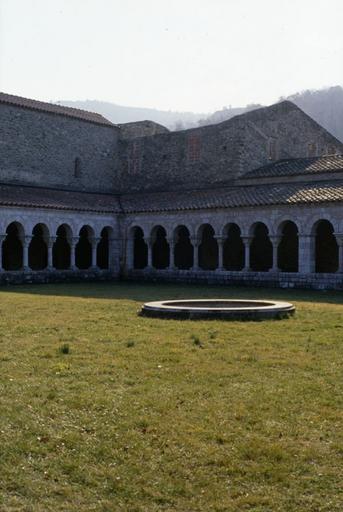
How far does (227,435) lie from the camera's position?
6629mm

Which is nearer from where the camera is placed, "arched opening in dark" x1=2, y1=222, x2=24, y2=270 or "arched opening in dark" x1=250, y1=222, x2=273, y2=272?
"arched opening in dark" x1=250, y1=222, x2=273, y2=272

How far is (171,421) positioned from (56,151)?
2984 centimetres

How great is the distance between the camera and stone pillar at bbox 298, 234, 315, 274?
85.6ft

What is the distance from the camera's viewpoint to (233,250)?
32750 millimetres

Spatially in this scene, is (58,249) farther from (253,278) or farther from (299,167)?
(299,167)

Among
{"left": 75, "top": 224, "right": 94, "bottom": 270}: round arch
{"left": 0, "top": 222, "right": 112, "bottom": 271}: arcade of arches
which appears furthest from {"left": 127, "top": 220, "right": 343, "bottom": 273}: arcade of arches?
{"left": 75, "top": 224, "right": 94, "bottom": 270}: round arch

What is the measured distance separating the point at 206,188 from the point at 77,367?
24615 mm

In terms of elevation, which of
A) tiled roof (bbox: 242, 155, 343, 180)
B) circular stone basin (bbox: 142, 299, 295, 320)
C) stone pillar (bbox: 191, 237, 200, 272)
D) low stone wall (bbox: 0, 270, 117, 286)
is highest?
tiled roof (bbox: 242, 155, 343, 180)

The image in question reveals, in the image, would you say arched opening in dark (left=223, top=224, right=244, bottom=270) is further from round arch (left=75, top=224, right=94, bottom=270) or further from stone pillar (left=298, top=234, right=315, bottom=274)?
round arch (left=75, top=224, right=94, bottom=270)

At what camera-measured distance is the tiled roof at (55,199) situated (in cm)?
2955

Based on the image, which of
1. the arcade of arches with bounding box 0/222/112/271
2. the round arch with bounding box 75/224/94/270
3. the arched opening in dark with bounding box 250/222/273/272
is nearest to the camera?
the arched opening in dark with bounding box 250/222/273/272

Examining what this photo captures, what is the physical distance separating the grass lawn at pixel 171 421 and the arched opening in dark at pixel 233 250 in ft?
63.7

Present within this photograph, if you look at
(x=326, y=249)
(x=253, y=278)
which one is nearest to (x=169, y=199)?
(x=253, y=278)

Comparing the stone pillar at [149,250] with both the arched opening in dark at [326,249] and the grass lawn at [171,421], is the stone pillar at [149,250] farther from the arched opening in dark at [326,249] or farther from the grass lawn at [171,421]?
the grass lawn at [171,421]
